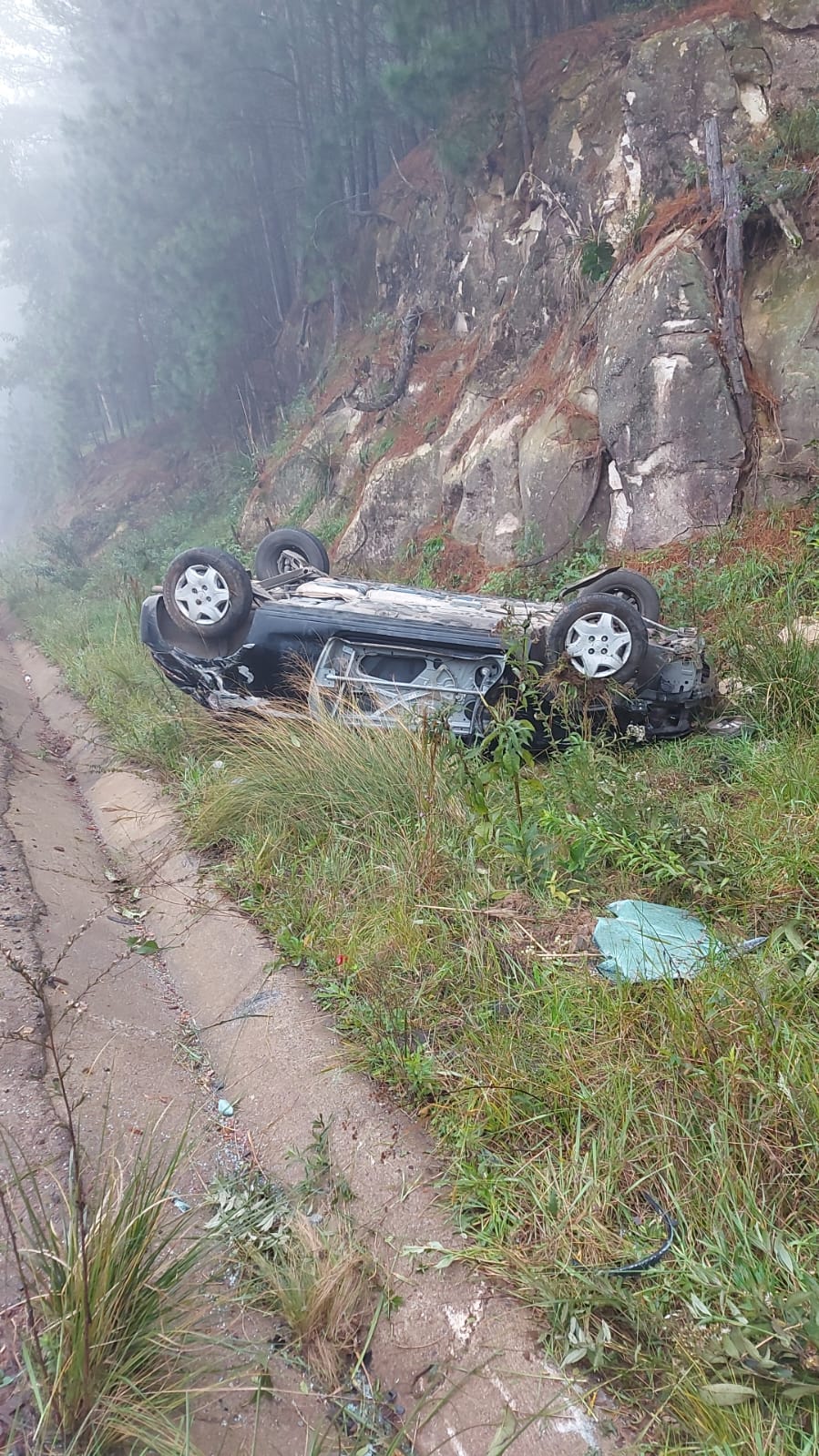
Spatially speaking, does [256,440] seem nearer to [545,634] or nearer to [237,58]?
[237,58]

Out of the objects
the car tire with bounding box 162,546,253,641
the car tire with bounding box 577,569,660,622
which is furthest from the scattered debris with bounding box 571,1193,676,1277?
the car tire with bounding box 162,546,253,641

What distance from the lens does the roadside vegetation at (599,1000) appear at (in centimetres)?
191

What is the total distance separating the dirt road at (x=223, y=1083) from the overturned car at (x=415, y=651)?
121 centimetres

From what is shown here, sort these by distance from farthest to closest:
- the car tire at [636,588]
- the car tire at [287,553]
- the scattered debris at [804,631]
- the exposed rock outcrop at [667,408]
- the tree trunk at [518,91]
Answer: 1. the tree trunk at [518,91]
2. the exposed rock outcrop at [667,408]
3. the car tire at [287,553]
4. the car tire at [636,588]
5. the scattered debris at [804,631]

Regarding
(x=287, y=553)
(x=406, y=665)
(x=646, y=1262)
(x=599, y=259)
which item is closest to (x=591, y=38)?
(x=599, y=259)

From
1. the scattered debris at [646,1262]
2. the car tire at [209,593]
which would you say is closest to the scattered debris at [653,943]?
the scattered debris at [646,1262]

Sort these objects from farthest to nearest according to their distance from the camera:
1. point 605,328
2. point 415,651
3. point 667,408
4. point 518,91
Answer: point 518,91, point 605,328, point 667,408, point 415,651

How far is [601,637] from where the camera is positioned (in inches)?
202

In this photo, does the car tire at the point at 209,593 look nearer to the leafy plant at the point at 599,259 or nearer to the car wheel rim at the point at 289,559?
the car wheel rim at the point at 289,559

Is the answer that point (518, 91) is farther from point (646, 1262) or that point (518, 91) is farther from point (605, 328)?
point (646, 1262)

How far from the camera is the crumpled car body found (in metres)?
5.15

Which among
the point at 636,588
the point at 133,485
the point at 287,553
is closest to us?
the point at 636,588

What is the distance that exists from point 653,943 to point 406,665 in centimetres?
304

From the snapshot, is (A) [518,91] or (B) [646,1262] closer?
(B) [646,1262]
